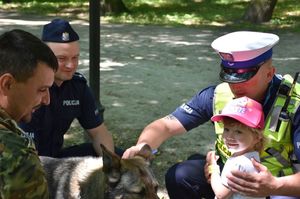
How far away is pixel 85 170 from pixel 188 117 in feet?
2.86

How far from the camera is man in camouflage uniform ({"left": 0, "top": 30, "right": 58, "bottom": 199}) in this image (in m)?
1.83

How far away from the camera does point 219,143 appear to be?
11.0 feet

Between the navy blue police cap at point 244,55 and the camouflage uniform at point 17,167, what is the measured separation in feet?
5.14

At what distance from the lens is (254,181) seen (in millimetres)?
2783

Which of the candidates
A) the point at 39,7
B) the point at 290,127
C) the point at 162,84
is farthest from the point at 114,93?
the point at 39,7

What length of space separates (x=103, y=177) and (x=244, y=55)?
1.20 m

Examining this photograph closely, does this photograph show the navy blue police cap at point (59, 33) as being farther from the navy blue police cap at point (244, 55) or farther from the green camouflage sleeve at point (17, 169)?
the green camouflage sleeve at point (17, 169)

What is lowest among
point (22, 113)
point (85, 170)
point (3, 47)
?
point (85, 170)

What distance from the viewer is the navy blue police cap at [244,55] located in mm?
3059

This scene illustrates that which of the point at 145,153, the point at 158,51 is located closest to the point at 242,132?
the point at 145,153

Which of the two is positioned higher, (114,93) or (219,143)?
(219,143)

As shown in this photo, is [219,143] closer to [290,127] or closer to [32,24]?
[290,127]

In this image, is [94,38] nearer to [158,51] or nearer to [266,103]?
[266,103]

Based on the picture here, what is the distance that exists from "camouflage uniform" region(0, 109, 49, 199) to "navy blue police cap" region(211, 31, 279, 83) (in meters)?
1.57
